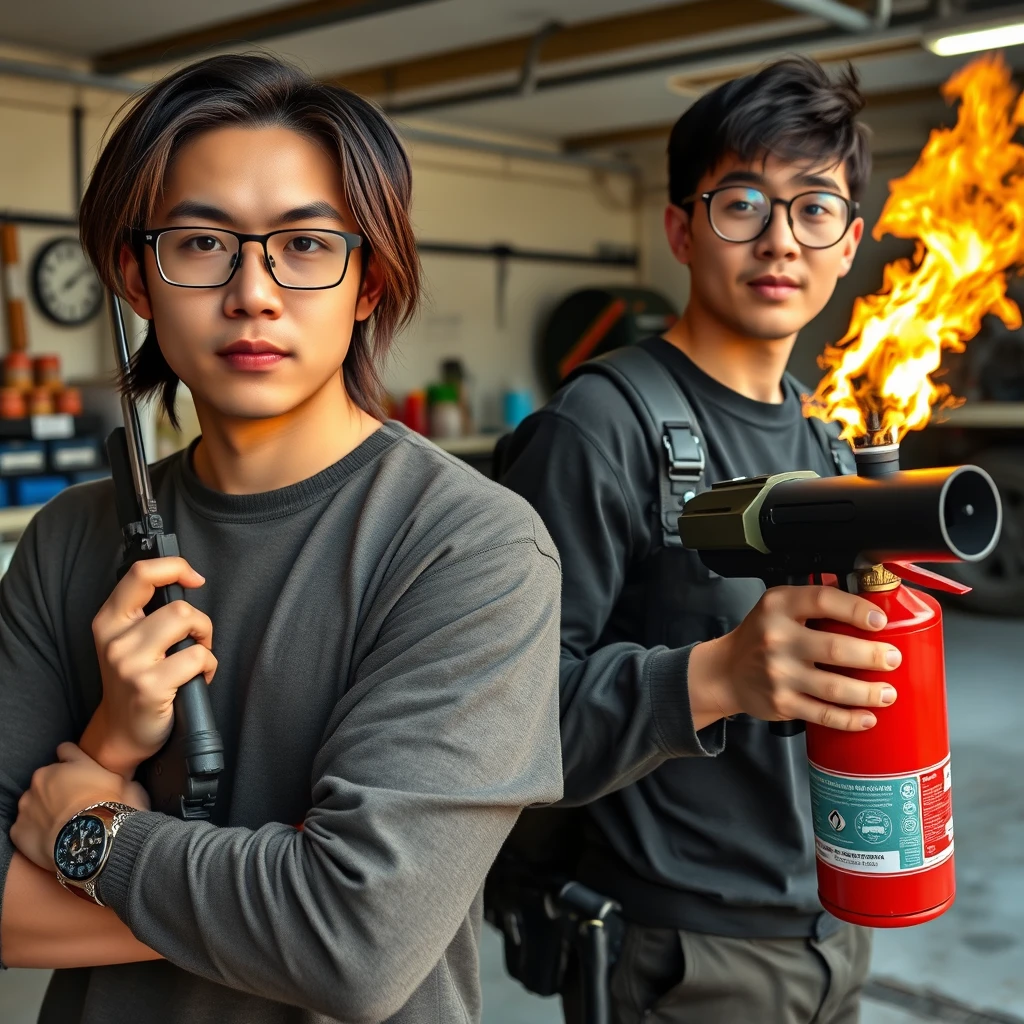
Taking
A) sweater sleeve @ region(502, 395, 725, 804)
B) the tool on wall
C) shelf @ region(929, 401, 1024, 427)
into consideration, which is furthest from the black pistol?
the tool on wall

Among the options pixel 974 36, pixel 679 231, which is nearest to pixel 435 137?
pixel 974 36

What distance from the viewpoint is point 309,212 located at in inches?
43.4

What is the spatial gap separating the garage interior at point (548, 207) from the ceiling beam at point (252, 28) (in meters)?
0.02

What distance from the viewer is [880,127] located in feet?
24.5

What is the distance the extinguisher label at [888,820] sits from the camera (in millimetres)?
1117

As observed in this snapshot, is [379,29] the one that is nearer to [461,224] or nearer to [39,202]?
[39,202]

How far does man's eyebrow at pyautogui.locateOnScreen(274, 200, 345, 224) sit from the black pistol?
26cm

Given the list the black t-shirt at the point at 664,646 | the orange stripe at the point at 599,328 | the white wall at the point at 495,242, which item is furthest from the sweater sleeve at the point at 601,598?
the orange stripe at the point at 599,328

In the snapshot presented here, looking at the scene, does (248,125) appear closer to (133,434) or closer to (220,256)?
(220,256)

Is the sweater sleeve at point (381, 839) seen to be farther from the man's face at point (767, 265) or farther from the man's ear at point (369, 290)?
the man's face at point (767, 265)

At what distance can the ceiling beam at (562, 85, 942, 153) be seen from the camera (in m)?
7.07

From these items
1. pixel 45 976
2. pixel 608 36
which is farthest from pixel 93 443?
pixel 608 36

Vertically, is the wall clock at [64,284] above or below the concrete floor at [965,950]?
above

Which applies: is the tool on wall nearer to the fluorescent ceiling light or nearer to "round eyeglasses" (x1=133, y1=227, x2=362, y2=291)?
the fluorescent ceiling light
